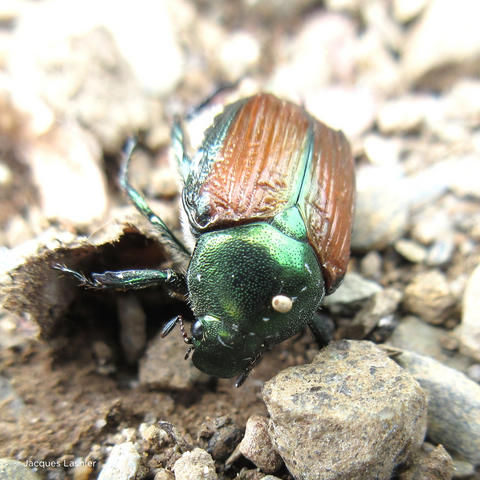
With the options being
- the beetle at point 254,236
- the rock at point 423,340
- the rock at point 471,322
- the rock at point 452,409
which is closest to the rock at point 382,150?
the beetle at point 254,236

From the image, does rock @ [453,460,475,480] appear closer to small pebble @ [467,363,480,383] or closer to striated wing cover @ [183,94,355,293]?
small pebble @ [467,363,480,383]

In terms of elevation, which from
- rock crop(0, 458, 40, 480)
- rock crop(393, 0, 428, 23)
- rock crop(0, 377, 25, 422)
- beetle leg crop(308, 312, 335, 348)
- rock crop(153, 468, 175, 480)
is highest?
rock crop(393, 0, 428, 23)

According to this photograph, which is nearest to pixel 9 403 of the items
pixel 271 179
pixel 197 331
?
pixel 197 331

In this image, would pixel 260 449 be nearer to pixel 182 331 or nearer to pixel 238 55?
pixel 182 331

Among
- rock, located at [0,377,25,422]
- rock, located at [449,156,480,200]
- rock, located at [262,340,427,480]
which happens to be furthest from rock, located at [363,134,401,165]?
rock, located at [0,377,25,422]

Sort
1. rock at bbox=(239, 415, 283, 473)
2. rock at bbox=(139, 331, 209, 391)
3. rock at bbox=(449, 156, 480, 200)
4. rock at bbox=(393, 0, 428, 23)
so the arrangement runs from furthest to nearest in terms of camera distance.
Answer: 1. rock at bbox=(393, 0, 428, 23)
2. rock at bbox=(449, 156, 480, 200)
3. rock at bbox=(139, 331, 209, 391)
4. rock at bbox=(239, 415, 283, 473)

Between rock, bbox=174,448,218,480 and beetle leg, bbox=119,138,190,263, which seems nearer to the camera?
rock, bbox=174,448,218,480
